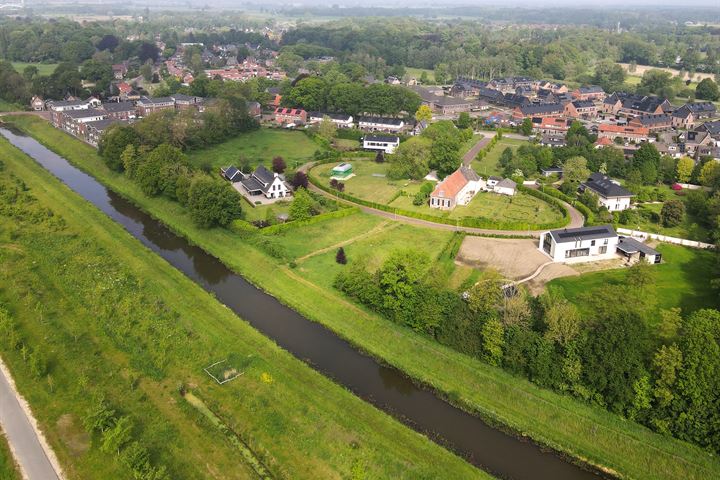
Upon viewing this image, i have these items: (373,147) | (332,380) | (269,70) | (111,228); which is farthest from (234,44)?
(332,380)

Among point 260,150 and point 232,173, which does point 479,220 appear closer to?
point 232,173

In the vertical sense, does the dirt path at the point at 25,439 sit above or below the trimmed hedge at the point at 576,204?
below

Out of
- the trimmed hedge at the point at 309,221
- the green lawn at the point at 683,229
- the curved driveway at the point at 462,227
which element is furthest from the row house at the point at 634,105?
the trimmed hedge at the point at 309,221

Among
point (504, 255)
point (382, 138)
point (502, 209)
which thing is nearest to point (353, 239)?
point (504, 255)

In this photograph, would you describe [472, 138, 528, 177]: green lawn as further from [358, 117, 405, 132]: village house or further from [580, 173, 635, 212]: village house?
[358, 117, 405, 132]: village house

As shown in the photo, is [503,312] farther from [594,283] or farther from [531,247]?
[531,247]

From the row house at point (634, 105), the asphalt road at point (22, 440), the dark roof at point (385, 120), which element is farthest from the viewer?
the row house at point (634, 105)

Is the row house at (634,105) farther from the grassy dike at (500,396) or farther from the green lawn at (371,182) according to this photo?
the grassy dike at (500,396)
